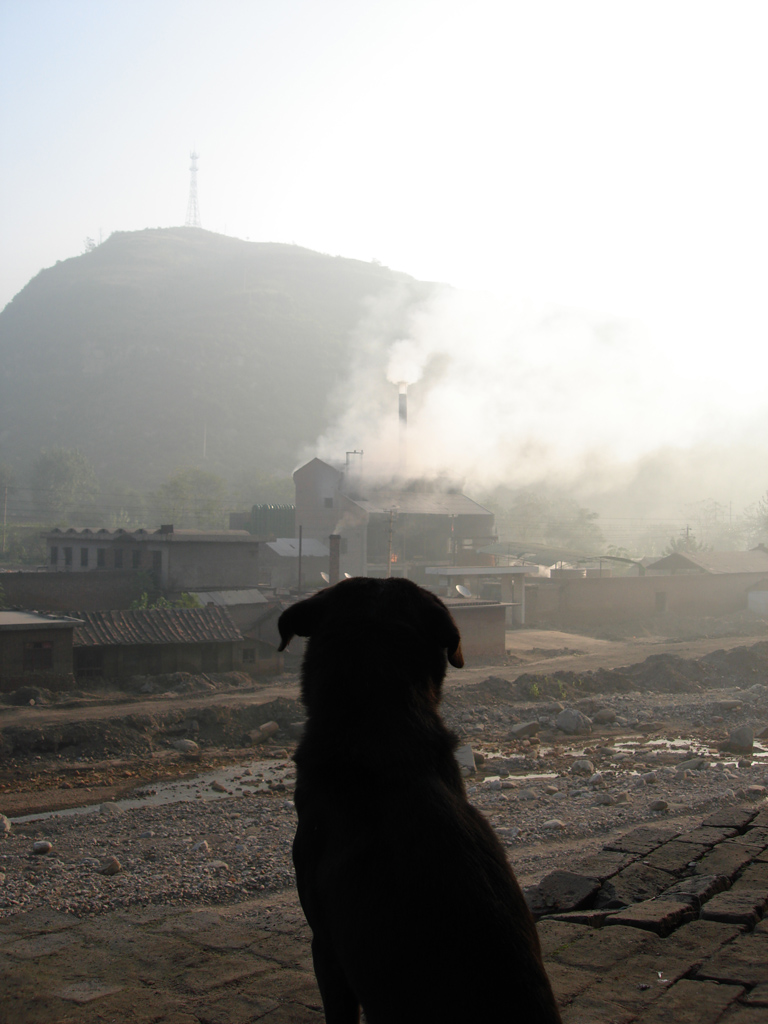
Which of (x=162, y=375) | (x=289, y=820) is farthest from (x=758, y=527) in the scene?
(x=162, y=375)

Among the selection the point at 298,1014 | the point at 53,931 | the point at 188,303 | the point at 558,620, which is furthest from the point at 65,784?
the point at 188,303

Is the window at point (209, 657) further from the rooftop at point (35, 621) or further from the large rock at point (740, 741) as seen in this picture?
the large rock at point (740, 741)

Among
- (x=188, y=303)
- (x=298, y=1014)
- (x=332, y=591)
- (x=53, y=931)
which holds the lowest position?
(x=53, y=931)

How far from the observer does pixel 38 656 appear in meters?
25.2

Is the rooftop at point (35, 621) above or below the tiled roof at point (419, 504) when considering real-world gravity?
below

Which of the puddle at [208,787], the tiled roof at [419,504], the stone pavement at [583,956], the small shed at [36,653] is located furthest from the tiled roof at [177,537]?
the stone pavement at [583,956]

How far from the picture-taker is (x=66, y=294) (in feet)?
583

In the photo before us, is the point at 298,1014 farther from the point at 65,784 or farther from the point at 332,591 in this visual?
the point at 65,784

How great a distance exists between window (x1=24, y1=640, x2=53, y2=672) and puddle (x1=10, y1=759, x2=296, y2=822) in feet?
32.1

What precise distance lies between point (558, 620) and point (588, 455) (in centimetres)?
6365

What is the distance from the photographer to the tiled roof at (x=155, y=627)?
27033 mm

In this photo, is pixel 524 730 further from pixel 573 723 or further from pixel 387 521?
pixel 387 521

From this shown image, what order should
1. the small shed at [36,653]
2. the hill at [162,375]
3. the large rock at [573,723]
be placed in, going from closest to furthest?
the large rock at [573,723] < the small shed at [36,653] < the hill at [162,375]

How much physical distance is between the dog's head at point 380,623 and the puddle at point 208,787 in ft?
44.6
